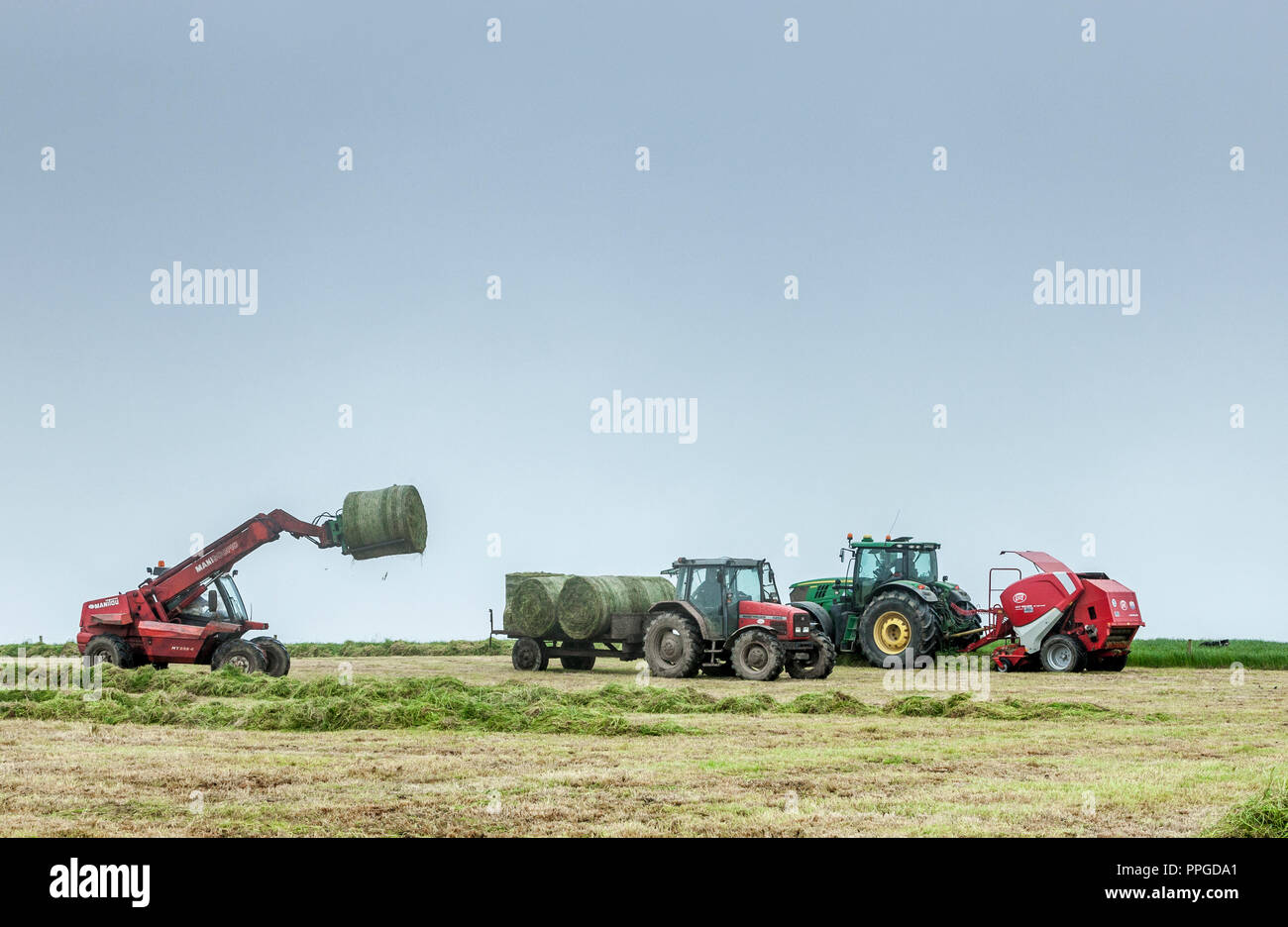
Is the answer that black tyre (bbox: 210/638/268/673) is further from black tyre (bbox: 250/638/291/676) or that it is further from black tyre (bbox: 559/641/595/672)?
black tyre (bbox: 559/641/595/672)

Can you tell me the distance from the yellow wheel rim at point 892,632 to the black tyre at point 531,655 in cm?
669

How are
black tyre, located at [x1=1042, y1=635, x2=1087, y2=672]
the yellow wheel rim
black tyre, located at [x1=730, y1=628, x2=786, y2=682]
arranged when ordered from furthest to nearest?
black tyre, located at [x1=1042, y1=635, x2=1087, y2=672], the yellow wheel rim, black tyre, located at [x1=730, y1=628, x2=786, y2=682]

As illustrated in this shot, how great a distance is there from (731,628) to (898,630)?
4.04 m

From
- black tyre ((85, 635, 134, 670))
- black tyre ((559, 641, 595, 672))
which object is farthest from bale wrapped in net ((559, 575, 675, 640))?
black tyre ((85, 635, 134, 670))

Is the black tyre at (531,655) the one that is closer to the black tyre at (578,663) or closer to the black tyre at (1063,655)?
the black tyre at (578,663)

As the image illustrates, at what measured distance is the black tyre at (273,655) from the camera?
2347cm

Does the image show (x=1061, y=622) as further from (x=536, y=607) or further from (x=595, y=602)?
(x=536, y=607)

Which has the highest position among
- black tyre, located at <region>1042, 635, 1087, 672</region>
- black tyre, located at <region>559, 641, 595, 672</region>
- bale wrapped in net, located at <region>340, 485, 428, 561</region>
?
bale wrapped in net, located at <region>340, 485, 428, 561</region>

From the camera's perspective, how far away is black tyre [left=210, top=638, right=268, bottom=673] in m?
23.0

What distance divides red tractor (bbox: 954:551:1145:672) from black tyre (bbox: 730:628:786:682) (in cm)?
564

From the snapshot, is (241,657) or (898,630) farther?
(898,630)

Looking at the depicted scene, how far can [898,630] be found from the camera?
25.2m
